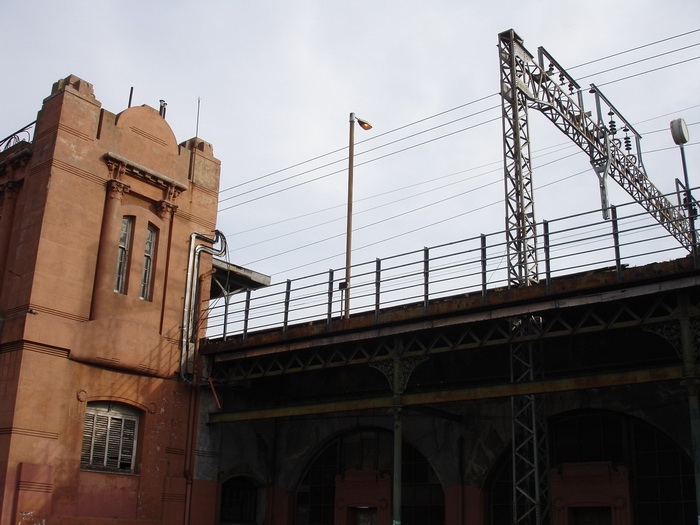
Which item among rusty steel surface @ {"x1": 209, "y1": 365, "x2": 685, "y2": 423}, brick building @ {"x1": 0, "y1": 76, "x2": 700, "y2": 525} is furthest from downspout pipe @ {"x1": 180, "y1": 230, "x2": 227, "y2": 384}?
rusty steel surface @ {"x1": 209, "y1": 365, "x2": 685, "y2": 423}

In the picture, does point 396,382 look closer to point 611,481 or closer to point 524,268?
point 524,268

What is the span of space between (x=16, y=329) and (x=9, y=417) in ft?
6.83

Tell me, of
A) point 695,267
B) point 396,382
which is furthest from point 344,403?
point 695,267

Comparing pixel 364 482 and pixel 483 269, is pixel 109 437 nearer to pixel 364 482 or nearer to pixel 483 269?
pixel 364 482

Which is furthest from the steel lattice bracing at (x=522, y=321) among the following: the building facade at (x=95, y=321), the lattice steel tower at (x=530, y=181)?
the building facade at (x=95, y=321)

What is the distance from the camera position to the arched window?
2262 cm

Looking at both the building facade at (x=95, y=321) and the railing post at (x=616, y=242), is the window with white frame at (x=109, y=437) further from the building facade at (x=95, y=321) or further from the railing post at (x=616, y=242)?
the railing post at (x=616, y=242)

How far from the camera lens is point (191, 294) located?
22953 mm

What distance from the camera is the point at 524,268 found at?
18609mm

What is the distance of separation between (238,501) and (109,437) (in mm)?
4762

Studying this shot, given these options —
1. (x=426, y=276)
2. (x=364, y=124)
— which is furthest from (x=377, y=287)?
(x=364, y=124)

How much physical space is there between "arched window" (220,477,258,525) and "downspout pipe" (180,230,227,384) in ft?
11.3

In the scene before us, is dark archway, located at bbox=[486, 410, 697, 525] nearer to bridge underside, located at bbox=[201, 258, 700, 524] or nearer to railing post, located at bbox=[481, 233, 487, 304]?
bridge underside, located at bbox=[201, 258, 700, 524]

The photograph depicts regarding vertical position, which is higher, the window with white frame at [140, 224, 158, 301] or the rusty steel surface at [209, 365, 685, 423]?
the window with white frame at [140, 224, 158, 301]
